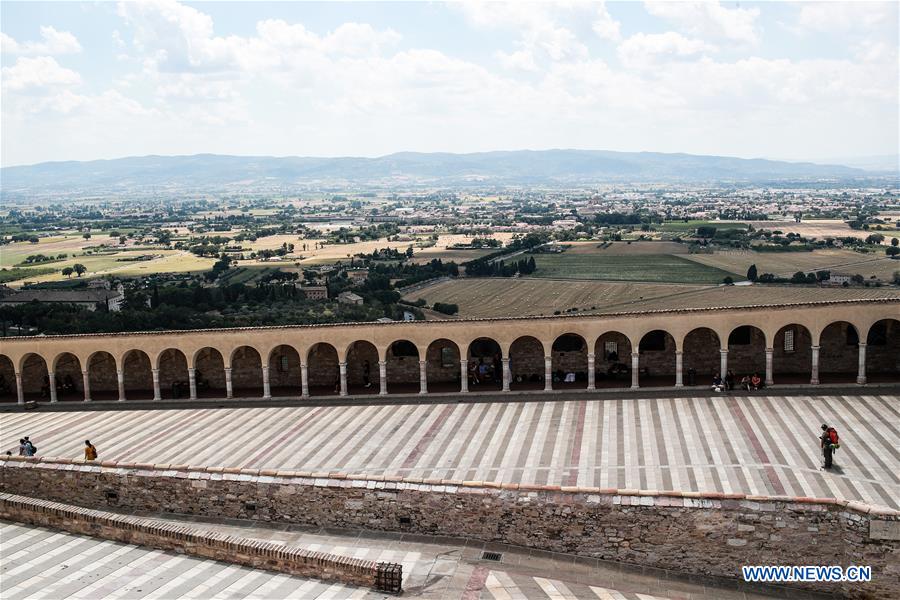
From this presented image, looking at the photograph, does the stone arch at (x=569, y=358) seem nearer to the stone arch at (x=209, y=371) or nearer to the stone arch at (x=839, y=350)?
the stone arch at (x=839, y=350)

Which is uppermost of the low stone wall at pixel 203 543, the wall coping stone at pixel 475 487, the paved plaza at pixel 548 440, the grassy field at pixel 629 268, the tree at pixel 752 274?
the wall coping stone at pixel 475 487

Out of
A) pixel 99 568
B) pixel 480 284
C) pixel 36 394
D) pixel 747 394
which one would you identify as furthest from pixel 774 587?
pixel 480 284

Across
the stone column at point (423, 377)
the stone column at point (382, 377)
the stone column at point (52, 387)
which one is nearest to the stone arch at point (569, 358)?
the stone column at point (423, 377)

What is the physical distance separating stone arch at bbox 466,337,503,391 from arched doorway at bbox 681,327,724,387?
21.6ft

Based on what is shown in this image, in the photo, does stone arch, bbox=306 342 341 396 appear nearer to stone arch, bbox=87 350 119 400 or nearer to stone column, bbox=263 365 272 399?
stone column, bbox=263 365 272 399

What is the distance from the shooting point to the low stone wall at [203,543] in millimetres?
14289

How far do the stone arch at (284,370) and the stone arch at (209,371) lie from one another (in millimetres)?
1991

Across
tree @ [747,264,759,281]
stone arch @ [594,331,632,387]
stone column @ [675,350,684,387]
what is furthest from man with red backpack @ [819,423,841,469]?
tree @ [747,264,759,281]

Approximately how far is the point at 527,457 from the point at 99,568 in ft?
39.0

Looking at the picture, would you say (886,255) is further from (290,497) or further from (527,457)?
(290,497)

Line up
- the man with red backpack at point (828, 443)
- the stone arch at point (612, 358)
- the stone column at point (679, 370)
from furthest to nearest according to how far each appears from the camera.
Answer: the stone arch at point (612, 358) < the stone column at point (679, 370) < the man with red backpack at point (828, 443)

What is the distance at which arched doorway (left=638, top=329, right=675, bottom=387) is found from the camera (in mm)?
30688

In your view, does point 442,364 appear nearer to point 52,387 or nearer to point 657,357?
point 657,357

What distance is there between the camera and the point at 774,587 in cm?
1509
